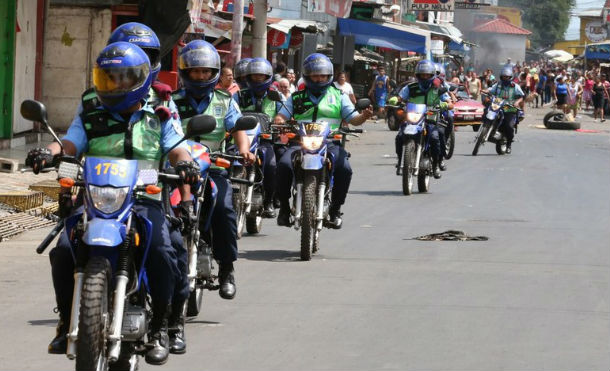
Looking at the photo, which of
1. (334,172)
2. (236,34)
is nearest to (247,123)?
(334,172)

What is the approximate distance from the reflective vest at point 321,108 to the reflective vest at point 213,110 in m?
2.84

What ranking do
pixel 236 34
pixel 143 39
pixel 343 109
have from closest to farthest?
pixel 143 39 < pixel 343 109 < pixel 236 34

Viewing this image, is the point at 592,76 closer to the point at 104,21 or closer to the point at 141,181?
the point at 104,21

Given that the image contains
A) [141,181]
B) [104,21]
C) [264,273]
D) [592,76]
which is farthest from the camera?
[592,76]

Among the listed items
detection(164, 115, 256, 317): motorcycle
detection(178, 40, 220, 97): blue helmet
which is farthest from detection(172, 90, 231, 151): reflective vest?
detection(164, 115, 256, 317): motorcycle

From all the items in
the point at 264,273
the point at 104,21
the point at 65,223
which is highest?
the point at 104,21

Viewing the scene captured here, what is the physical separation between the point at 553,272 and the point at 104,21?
15603mm

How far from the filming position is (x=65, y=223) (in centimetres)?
670

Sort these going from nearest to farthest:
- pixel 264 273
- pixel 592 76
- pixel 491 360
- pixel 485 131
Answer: pixel 491 360 < pixel 264 273 < pixel 485 131 < pixel 592 76

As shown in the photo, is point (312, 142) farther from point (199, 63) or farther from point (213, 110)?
point (199, 63)

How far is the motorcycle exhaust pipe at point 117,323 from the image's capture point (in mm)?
6309

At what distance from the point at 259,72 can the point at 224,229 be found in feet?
19.4

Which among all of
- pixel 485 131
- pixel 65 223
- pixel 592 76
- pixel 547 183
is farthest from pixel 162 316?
pixel 592 76

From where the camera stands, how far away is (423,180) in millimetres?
20688
